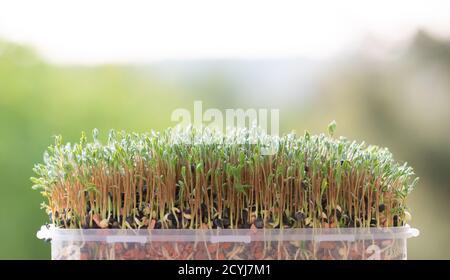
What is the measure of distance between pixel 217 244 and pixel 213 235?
18 millimetres

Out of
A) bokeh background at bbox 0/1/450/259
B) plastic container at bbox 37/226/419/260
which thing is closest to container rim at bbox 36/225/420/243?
plastic container at bbox 37/226/419/260

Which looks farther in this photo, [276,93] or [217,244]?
[276,93]

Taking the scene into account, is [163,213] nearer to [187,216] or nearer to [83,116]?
[187,216]

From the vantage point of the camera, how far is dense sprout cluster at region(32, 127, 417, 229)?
1.04 metres

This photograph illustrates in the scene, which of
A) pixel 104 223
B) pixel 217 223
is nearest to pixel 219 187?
pixel 217 223

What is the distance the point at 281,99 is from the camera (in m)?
2.84

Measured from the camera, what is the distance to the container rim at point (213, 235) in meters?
1.02

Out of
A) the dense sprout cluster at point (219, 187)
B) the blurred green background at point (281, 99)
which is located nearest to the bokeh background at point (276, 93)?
the blurred green background at point (281, 99)

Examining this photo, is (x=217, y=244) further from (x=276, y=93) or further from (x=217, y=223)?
(x=276, y=93)

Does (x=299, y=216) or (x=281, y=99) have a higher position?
(x=281, y=99)

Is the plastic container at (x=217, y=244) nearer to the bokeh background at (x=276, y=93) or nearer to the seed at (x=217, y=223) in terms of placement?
the seed at (x=217, y=223)

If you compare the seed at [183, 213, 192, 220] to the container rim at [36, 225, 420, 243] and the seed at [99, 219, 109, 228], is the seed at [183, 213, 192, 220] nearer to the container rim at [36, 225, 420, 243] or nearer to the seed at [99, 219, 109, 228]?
the container rim at [36, 225, 420, 243]

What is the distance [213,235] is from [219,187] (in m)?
0.09

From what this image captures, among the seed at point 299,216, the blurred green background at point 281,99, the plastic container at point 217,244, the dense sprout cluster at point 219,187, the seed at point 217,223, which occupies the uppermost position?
the blurred green background at point 281,99
